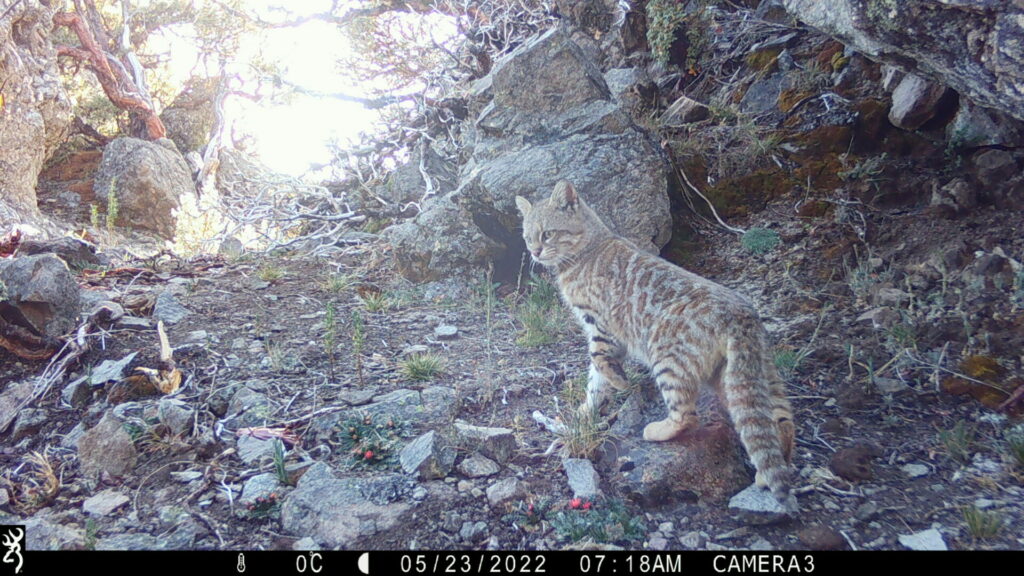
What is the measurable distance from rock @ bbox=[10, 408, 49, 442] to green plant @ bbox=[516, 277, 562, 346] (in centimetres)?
354

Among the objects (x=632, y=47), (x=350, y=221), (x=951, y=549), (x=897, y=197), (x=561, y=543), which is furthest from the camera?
(x=350, y=221)

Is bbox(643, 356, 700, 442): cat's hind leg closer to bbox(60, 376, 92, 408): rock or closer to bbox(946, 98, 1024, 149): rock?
bbox(946, 98, 1024, 149): rock

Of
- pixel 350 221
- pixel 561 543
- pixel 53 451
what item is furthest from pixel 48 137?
pixel 561 543

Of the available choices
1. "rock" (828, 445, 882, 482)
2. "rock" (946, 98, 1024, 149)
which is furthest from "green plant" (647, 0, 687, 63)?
"rock" (828, 445, 882, 482)

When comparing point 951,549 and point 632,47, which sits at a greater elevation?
point 632,47

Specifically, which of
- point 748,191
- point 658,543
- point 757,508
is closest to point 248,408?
point 658,543

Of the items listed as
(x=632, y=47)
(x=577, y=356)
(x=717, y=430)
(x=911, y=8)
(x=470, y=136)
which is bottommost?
(x=577, y=356)

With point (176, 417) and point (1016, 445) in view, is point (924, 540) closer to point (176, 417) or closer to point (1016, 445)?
point (1016, 445)

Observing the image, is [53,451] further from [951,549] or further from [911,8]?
[911,8]

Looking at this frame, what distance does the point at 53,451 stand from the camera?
385 centimetres

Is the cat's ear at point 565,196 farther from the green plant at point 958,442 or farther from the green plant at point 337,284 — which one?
the green plant at point 958,442

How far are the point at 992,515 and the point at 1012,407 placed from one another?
109 centimetres

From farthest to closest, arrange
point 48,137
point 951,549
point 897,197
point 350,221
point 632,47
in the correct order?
point 48,137, point 350,221, point 632,47, point 897,197, point 951,549

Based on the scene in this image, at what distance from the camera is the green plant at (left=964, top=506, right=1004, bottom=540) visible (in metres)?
2.77
